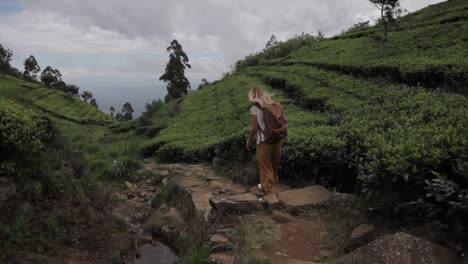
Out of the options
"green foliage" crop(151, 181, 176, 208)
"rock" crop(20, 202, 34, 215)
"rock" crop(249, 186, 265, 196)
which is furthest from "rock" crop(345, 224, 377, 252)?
"green foliage" crop(151, 181, 176, 208)

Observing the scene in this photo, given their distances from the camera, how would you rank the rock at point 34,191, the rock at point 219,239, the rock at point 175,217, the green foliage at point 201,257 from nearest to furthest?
1. the green foliage at point 201,257
2. the rock at point 219,239
3. the rock at point 34,191
4. the rock at point 175,217

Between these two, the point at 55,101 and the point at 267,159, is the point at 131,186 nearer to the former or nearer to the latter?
the point at 267,159

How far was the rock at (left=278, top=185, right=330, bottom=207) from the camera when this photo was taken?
631 cm

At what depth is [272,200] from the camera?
651cm

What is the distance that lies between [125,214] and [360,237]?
4837mm

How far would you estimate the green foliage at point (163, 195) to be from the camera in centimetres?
855

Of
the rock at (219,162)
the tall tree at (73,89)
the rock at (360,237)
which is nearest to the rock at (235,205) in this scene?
the rock at (360,237)

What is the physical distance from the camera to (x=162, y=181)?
999 centimetres

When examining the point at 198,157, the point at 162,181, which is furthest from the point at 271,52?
the point at 162,181

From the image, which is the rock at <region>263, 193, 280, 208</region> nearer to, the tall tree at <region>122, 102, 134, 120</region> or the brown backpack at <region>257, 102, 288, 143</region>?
the brown backpack at <region>257, 102, 288, 143</region>

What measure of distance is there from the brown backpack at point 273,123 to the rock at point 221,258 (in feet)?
7.55

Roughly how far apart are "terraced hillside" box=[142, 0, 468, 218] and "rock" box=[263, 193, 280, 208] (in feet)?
3.28

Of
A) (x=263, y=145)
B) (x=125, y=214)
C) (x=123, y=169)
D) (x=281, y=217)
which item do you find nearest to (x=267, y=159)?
(x=263, y=145)

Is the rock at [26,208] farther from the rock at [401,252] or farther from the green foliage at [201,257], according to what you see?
the rock at [401,252]
